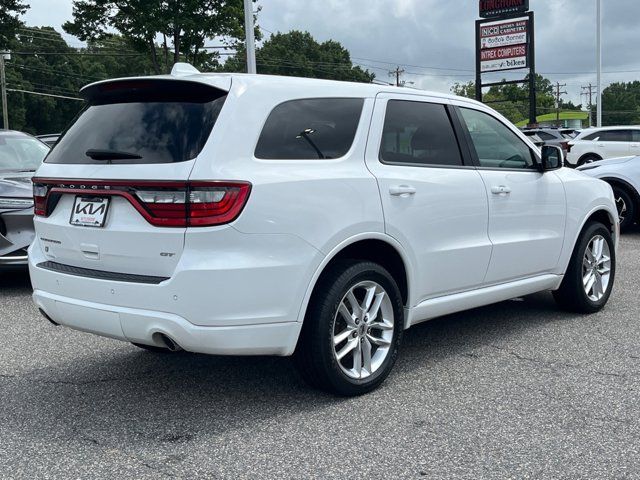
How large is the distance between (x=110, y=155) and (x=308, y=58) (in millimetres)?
90834

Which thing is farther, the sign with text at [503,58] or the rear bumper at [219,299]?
the sign with text at [503,58]

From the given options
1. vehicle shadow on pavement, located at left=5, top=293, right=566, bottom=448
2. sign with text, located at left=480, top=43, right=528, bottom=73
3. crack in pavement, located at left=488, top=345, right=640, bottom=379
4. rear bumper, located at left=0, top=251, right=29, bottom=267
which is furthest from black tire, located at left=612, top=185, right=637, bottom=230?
sign with text, located at left=480, top=43, right=528, bottom=73

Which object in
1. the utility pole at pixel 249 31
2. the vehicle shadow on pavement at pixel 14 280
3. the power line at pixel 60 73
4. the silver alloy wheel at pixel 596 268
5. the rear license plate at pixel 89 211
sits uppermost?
the power line at pixel 60 73

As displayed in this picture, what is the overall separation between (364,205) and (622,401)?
1.78 meters

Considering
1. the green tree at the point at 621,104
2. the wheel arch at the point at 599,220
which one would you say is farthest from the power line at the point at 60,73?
the green tree at the point at 621,104

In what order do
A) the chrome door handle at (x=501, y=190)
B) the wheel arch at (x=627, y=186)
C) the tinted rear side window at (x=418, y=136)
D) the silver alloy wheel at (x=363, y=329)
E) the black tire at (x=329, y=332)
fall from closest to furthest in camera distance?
the black tire at (x=329, y=332) → the silver alloy wheel at (x=363, y=329) → the tinted rear side window at (x=418, y=136) → the chrome door handle at (x=501, y=190) → the wheel arch at (x=627, y=186)

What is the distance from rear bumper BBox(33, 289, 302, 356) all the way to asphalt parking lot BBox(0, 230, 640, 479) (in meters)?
0.44

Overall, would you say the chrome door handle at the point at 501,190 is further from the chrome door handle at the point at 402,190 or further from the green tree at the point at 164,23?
the green tree at the point at 164,23

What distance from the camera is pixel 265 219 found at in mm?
3473

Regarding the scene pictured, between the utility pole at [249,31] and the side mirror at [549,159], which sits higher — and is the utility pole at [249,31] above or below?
above

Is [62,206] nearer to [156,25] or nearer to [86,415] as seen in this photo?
[86,415]

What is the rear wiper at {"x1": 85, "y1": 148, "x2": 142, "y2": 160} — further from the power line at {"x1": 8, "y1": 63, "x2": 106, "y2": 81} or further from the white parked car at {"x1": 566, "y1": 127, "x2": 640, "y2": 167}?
the power line at {"x1": 8, "y1": 63, "x2": 106, "y2": 81}

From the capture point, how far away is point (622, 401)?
12.9 ft

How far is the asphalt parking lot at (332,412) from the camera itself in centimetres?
321
